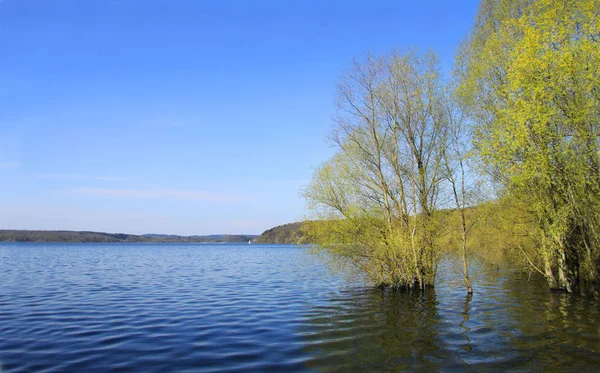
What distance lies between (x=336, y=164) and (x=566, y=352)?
50.2ft

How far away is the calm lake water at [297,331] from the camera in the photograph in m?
10.8

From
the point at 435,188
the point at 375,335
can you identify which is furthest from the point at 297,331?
the point at 435,188

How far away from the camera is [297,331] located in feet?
48.1

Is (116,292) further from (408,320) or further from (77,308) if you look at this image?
(408,320)

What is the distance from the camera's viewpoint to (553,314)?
16.8 metres

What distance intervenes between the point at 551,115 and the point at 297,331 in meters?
13.6

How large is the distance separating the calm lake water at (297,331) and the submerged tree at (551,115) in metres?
3.95

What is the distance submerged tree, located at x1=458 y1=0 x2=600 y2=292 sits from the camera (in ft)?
50.0

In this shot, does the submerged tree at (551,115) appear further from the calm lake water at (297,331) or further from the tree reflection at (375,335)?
the tree reflection at (375,335)

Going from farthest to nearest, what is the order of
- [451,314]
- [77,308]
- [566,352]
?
[77,308] < [451,314] < [566,352]

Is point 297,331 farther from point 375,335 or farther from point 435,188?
point 435,188

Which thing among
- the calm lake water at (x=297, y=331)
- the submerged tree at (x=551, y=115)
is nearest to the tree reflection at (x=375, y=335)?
the calm lake water at (x=297, y=331)

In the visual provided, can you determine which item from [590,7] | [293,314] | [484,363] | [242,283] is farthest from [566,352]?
[242,283]

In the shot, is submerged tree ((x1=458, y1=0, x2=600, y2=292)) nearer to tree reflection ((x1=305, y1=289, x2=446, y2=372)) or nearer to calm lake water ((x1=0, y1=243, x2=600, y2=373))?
calm lake water ((x1=0, y1=243, x2=600, y2=373))
